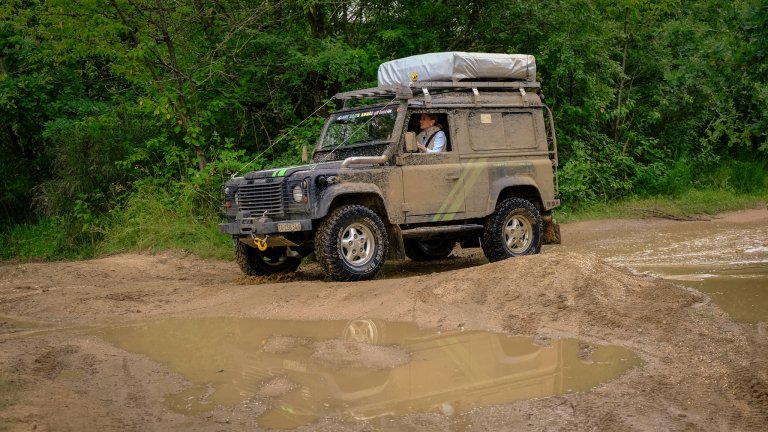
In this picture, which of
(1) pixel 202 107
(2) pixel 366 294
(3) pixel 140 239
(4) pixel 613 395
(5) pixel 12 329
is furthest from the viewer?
(1) pixel 202 107

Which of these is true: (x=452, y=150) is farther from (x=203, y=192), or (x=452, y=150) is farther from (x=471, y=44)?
(x=471, y=44)

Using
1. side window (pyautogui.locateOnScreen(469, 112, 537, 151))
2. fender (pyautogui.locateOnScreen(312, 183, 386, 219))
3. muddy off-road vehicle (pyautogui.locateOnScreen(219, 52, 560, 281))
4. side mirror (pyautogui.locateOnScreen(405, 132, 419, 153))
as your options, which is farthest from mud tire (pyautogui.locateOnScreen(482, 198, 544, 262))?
fender (pyautogui.locateOnScreen(312, 183, 386, 219))

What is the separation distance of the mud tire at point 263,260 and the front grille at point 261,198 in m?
0.64

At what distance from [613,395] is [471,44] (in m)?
13.4

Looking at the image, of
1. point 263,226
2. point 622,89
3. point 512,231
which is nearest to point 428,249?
point 512,231

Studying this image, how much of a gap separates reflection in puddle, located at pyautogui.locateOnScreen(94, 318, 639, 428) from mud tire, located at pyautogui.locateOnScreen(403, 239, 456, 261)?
453 centimetres

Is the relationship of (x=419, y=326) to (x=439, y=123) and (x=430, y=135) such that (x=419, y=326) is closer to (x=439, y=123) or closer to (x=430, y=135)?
(x=430, y=135)

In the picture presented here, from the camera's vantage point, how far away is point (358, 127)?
425 inches

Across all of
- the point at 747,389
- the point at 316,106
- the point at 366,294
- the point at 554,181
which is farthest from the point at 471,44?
the point at 747,389

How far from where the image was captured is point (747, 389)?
5383 millimetres

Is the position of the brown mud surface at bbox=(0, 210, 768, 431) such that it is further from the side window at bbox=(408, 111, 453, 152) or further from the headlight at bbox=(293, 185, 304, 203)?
the side window at bbox=(408, 111, 453, 152)

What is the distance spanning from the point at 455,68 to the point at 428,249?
2.77 m

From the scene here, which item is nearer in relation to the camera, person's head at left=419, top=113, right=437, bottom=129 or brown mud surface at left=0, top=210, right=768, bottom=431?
brown mud surface at left=0, top=210, right=768, bottom=431

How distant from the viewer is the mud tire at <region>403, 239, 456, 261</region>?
12.2m
